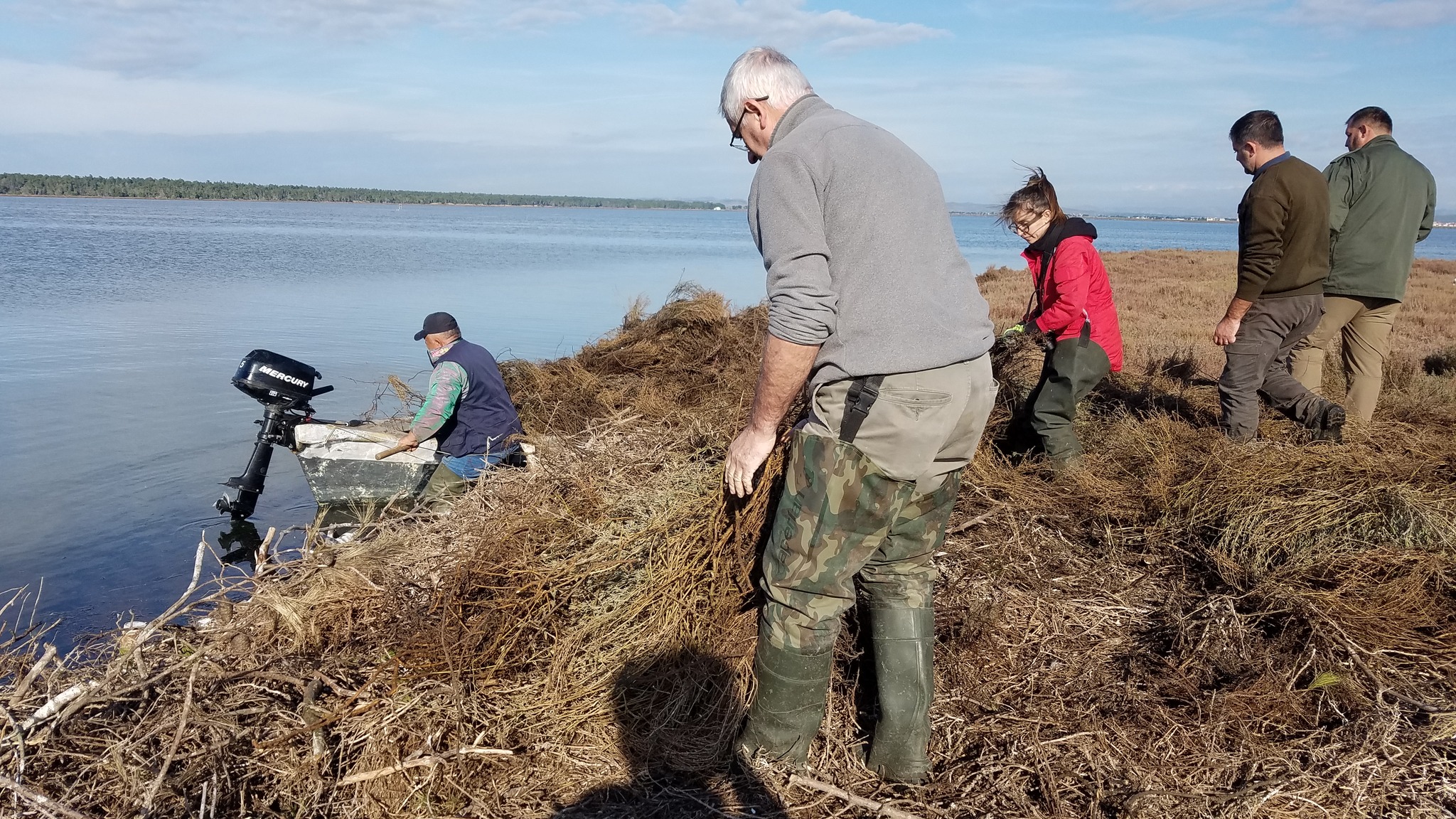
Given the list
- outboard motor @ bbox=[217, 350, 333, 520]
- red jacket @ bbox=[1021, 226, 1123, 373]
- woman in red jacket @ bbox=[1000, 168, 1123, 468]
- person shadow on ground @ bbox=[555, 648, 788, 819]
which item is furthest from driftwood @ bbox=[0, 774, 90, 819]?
outboard motor @ bbox=[217, 350, 333, 520]

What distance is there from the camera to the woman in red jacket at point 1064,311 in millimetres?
5090

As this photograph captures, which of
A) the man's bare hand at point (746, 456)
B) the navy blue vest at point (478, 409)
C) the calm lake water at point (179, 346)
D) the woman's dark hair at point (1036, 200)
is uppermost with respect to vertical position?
the woman's dark hair at point (1036, 200)

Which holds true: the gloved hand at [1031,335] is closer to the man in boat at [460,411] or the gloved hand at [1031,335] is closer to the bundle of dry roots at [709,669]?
the bundle of dry roots at [709,669]

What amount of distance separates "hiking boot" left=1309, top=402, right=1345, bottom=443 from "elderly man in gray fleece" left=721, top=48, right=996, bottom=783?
11.4 feet

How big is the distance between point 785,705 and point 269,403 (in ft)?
18.2

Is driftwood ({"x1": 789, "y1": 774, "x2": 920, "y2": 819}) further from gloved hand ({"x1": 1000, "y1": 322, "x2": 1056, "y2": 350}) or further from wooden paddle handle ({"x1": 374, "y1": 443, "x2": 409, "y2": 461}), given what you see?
wooden paddle handle ({"x1": 374, "y1": 443, "x2": 409, "y2": 461})

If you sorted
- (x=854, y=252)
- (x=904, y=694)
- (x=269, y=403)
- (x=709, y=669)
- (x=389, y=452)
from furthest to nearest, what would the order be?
(x=269, y=403) → (x=389, y=452) → (x=709, y=669) → (x=904, y=694) → (x=854, y=252)

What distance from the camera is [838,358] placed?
272 centimetres

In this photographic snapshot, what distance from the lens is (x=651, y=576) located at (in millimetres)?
3467

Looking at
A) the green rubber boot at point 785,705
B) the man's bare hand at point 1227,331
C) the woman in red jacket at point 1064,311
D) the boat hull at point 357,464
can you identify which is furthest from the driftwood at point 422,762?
the man's bare hand at point 1227,331

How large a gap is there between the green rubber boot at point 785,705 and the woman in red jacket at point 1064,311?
2.70 meters

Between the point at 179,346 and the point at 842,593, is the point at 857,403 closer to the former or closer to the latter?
the point at 842,593

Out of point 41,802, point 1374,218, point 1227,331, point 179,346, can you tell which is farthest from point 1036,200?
point 179,346

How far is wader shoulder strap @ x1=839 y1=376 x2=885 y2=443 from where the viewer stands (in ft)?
8.86
